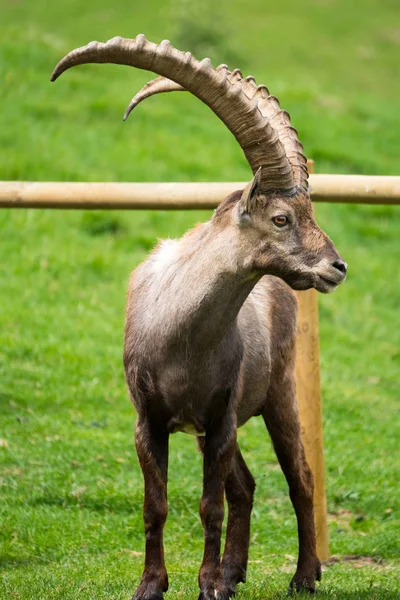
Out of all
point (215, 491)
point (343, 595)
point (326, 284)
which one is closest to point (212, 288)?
point (326, 284)

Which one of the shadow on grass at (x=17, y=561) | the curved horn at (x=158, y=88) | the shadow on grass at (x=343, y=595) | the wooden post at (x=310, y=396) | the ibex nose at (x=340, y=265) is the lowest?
the shadow on grass at (x=17, y=561)

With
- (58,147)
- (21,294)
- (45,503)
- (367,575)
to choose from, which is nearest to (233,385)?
(367,575)

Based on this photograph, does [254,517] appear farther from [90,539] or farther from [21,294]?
[21,294]

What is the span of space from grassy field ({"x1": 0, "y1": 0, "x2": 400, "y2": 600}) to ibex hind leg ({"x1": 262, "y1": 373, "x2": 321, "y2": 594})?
0.33 metres

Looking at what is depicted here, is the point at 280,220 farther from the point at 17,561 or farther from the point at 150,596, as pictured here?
the point at 17,561

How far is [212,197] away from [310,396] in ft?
4.84

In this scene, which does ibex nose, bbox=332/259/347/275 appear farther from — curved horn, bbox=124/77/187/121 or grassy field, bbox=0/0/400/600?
grassy field, bbox=0/0/400/600

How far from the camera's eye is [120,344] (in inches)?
408

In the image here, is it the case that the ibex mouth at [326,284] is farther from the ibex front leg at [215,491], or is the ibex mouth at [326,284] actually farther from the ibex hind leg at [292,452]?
the ibex hind leg at [292,452]

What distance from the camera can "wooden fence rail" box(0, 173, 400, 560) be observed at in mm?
6586

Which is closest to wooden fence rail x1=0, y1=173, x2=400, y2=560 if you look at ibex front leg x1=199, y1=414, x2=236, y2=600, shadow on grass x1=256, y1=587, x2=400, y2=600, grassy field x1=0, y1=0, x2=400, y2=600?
grassy field x1=0, y1=0, x2=400, y2=600

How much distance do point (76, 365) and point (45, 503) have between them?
2500 mm

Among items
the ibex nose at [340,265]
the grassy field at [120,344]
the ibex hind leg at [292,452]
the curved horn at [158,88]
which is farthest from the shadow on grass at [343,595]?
the curved horn at [158,88]

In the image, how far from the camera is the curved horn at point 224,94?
4910mm
